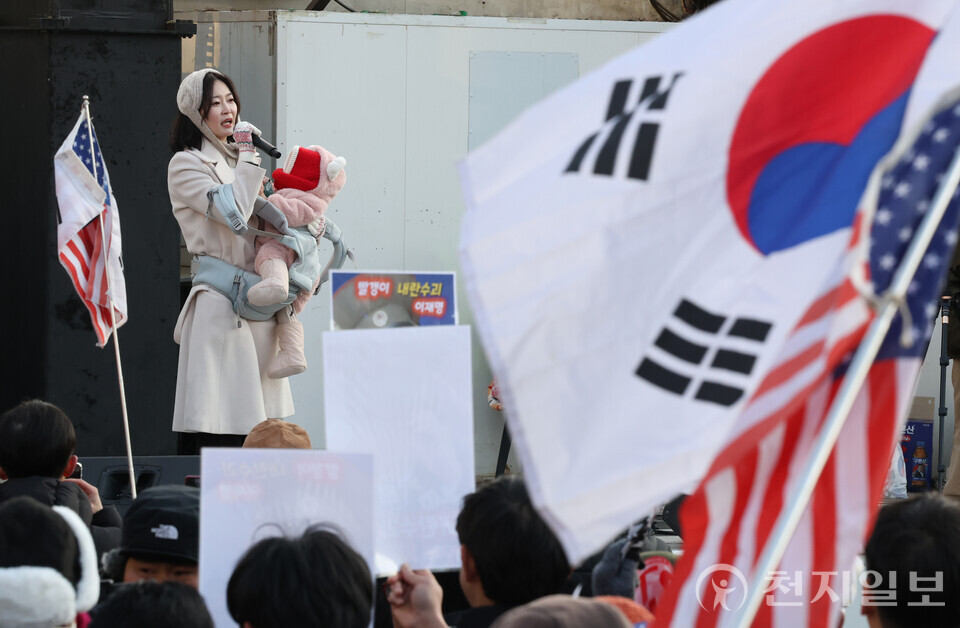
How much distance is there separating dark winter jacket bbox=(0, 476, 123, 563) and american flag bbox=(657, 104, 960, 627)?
184 cm

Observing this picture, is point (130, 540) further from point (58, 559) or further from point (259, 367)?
point (259, 367)

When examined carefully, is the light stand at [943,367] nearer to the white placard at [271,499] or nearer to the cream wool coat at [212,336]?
the cream wool coat at [212,336]

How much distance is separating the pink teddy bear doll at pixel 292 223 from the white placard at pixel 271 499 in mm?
2585

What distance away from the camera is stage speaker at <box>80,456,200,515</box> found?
5.49 metres

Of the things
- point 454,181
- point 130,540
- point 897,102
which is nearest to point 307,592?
point 130,540

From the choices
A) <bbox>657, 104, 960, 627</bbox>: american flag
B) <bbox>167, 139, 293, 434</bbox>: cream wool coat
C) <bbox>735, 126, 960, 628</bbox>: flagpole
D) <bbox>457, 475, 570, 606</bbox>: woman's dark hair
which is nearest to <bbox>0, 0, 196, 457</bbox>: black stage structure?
<bbox>167, 139, 293, 434</bbox>: cream wool coat

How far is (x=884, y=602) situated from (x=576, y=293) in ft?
2.77

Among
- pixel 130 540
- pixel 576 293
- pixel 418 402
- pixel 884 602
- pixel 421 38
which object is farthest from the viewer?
pixel 421 38

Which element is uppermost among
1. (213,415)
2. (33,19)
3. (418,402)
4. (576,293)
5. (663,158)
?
(33,19)

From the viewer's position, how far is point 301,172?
559cm

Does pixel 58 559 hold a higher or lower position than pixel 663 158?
lower

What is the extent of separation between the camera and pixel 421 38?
8273mm

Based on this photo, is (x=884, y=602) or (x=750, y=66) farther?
(x=884, y=602)
